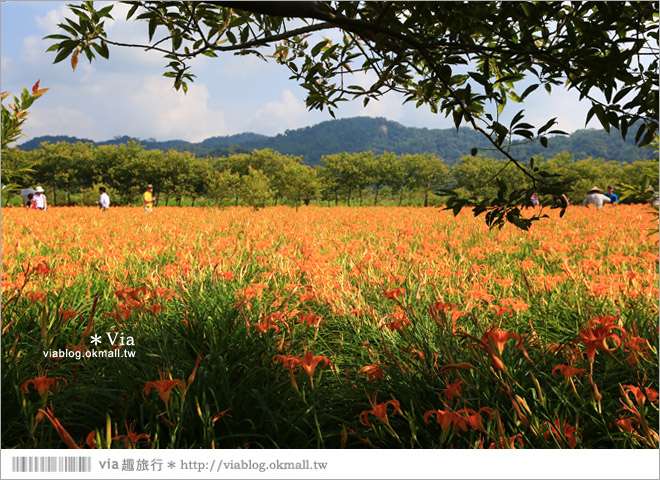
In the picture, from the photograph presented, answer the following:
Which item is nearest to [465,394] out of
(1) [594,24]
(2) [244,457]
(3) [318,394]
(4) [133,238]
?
(3) [318,394]

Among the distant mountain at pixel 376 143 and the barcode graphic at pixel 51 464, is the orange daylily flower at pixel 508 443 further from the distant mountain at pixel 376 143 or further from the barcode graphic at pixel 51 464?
the distant mountain at pixel 376 143

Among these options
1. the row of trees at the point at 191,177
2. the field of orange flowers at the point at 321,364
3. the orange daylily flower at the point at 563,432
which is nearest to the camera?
the orange daylily flower at the point at 563,432

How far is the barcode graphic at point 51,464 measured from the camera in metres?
1.07

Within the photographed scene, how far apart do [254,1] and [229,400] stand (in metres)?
1.46

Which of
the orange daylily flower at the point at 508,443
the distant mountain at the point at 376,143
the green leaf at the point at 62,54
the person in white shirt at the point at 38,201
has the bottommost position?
the orange daylily flower at the point at 508,443

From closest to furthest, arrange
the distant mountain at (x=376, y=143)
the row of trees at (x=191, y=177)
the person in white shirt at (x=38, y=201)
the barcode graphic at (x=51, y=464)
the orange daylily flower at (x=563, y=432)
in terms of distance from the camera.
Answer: the barcode graphic at (x=51, y=464), the orange daylily flower at (x=563, y=432), the person in white shirt at (x=38, y=201), the row of trees at (x=191, y=177), the distant mountain at (x=376, y=143)

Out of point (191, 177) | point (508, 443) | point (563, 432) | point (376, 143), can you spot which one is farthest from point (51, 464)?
point (376, 143)

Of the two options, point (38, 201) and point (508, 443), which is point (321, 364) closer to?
point (508, 443)

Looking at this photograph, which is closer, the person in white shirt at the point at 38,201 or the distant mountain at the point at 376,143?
the person in white shirt at the point at 38,201

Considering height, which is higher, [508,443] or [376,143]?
[376,143]

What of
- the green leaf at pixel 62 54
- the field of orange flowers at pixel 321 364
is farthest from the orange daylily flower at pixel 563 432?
the green leaf at pixel 62 54

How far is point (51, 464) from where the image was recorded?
1.09 metres

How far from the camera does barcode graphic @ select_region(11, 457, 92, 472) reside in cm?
107

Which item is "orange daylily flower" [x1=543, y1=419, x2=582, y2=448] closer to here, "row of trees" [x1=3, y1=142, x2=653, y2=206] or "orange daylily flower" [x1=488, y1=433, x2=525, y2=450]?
"orange daylily flower" [x1=488, y1=433, x2=525, y2=450]
